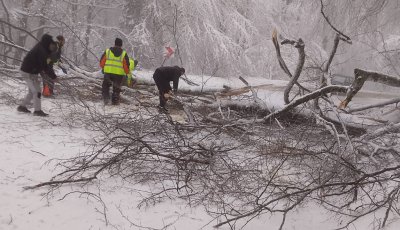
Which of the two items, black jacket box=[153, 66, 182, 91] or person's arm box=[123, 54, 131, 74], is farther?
person's arm box=[123, 54, 131, 74]

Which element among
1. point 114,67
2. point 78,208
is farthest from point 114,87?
point 78,208

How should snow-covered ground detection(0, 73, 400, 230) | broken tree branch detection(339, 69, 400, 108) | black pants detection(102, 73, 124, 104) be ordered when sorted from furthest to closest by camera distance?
black pants detection(102, 73, 124, 104)
broken tree branch detection(339, 69, 400, 108)
snow-covered ground detection(0, 73, 400, 230)

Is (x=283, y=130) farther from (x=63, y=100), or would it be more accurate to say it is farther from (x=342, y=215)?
(x=63, y=100)

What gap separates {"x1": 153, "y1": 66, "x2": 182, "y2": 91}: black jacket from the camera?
20.9 ft

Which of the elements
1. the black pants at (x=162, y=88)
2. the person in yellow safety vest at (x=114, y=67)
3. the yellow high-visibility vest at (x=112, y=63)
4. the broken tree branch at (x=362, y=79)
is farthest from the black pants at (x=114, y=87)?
the broken tree branch at (x=362, y=79)

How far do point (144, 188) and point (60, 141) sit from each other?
62.3 inches

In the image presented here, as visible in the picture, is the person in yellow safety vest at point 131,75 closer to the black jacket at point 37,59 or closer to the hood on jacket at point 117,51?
the hood on jacket at point 117,51

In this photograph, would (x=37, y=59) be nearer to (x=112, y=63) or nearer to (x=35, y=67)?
(x=35, y=67)

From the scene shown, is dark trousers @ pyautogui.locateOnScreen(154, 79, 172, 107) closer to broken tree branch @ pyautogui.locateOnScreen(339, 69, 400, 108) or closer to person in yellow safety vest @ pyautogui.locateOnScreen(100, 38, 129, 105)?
person in yellow safety vest @ pyautogui.locateOnScreen(100, 38, 129, 105)

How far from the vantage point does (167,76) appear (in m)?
6.49

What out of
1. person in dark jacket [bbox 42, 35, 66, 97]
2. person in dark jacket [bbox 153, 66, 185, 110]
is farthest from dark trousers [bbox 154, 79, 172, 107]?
person in dark jacket [bbox 42, 35, 66, 97]

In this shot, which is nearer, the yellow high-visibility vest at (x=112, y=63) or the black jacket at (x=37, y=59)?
the black jacket at (x=37, y=59)

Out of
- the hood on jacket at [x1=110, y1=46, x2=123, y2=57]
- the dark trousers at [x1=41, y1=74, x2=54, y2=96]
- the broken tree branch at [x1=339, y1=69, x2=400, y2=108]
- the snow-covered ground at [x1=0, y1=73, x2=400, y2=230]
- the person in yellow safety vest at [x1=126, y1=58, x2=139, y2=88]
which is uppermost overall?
the broken tree branch at [x1=339, y1=69, x2=400, y2=108]

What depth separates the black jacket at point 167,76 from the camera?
6.37 metres
